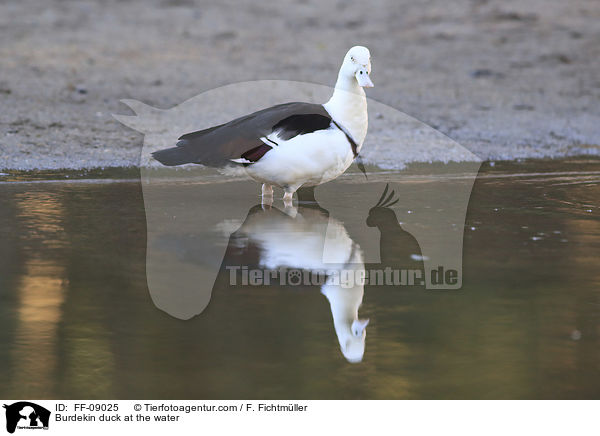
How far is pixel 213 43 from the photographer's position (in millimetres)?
13195

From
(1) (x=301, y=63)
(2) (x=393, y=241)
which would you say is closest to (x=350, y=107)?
(2) (x=393, y=241)

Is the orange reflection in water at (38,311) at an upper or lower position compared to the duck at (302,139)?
lower

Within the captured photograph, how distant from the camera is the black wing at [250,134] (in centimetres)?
583

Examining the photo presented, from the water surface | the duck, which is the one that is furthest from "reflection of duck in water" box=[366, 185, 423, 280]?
the duck

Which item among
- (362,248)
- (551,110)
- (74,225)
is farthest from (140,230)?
(551,110)

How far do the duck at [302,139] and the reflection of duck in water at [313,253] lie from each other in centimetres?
28

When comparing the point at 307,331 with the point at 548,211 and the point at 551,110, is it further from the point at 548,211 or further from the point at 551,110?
the point at 551,110

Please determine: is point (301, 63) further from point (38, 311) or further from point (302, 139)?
point (38, 311)
